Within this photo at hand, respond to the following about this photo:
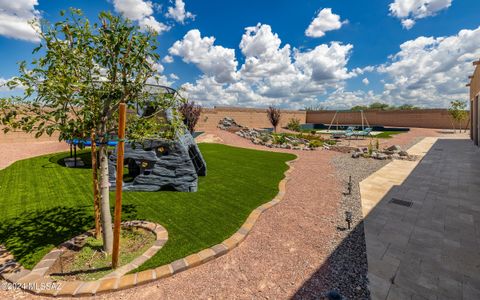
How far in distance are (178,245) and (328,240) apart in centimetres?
271

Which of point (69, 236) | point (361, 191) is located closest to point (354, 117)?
point (361, 191)

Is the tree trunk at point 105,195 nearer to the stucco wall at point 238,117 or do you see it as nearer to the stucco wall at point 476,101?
the stucco wall at point 476,101

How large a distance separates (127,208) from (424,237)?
611cm

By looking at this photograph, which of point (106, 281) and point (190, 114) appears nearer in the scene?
point (106, 281)

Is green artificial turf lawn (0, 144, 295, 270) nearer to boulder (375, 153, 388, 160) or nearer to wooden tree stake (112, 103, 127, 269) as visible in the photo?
wooden tree stake (112, 103, 127, 269)

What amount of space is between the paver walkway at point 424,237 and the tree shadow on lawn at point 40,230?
4912 millimetres

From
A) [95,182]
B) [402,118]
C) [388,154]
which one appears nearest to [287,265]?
[95,182]

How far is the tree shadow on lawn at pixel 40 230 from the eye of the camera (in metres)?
3.58

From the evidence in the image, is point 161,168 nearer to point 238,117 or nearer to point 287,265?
point 287,265

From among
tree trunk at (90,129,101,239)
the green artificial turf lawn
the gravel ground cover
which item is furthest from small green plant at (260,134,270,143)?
tree trunk at (90,129,101,239)

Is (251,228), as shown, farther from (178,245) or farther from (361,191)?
(361,191)

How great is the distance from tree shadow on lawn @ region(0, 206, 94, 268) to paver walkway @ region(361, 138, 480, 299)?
193 inches

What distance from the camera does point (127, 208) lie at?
5242mm

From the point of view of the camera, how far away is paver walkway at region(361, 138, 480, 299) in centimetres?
303
